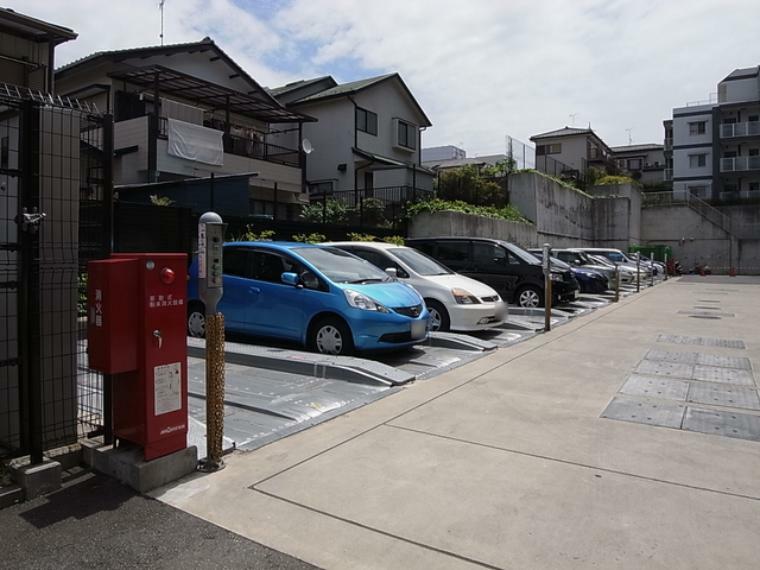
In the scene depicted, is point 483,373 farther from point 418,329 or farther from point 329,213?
point 329,213

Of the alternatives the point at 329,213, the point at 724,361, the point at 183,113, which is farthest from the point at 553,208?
the point at 724,361

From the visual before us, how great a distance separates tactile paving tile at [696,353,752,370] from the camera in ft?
25.4

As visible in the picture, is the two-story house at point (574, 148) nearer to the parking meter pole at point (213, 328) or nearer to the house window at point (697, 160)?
the house window at point (697, 160)

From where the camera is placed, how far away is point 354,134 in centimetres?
2675

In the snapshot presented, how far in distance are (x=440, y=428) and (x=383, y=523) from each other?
1704 mm

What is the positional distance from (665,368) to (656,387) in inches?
47.6

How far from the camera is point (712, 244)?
39500 mm

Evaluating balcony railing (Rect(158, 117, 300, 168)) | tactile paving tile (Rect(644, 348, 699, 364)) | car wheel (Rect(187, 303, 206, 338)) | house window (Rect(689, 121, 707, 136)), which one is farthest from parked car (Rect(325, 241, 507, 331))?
house window (Rect(689, 121, 707, 136))

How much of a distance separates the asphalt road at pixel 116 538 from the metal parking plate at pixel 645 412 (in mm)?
3610

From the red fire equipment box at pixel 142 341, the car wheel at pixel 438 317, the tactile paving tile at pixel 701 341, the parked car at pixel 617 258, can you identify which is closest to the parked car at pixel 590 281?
the parked car at pixel 617 258

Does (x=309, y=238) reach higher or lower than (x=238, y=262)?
higher

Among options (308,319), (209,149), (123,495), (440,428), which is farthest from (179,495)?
(209,149)

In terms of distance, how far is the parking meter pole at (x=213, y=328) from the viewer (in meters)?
3.83

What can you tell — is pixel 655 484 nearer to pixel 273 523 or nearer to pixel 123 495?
pixel 273 523
